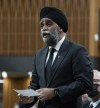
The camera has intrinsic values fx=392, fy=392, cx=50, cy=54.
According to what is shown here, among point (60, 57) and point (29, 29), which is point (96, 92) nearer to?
point (60, 57)

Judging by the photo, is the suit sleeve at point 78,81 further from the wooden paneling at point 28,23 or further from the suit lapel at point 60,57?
the wooden paneling at point 28,23

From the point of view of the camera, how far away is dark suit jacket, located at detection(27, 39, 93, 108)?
2.69 meters

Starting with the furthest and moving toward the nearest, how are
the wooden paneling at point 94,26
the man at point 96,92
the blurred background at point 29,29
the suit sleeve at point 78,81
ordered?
the blurred background at point 29,29 < the wooden paneling at point 94,26 < the man at point 96,92 < the suit sleeve at point 78,81

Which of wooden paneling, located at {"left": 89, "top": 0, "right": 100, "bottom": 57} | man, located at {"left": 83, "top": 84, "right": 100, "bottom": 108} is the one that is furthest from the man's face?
wooden paneling, located at {"left": 89, "top": 0, "right": 100, "bottom": 57}

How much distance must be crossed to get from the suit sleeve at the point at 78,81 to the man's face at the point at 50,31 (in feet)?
0.68

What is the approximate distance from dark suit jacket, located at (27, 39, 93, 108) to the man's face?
0.10 metres

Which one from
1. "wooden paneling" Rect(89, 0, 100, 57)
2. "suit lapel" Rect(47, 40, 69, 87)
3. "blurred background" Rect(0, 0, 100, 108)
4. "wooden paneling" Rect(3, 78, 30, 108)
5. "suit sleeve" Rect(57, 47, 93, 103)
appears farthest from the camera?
"wooden paneling" Rect(3, 78, 30, 108)

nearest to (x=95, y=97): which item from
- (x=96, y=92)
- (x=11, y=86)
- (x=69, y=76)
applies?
(x=96, y=92)

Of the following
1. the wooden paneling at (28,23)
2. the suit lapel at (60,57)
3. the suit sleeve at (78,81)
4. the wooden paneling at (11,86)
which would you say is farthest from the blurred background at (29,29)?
the suit sleeve at (78,81)

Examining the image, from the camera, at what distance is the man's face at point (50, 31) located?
9.21 ft

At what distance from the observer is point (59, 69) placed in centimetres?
279

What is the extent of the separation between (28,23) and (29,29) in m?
0.19

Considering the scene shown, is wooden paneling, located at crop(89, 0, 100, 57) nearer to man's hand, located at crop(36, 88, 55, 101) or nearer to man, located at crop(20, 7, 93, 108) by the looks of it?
man, located at crop(20, 7, 93, 108)

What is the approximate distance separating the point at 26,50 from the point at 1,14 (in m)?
1.32
